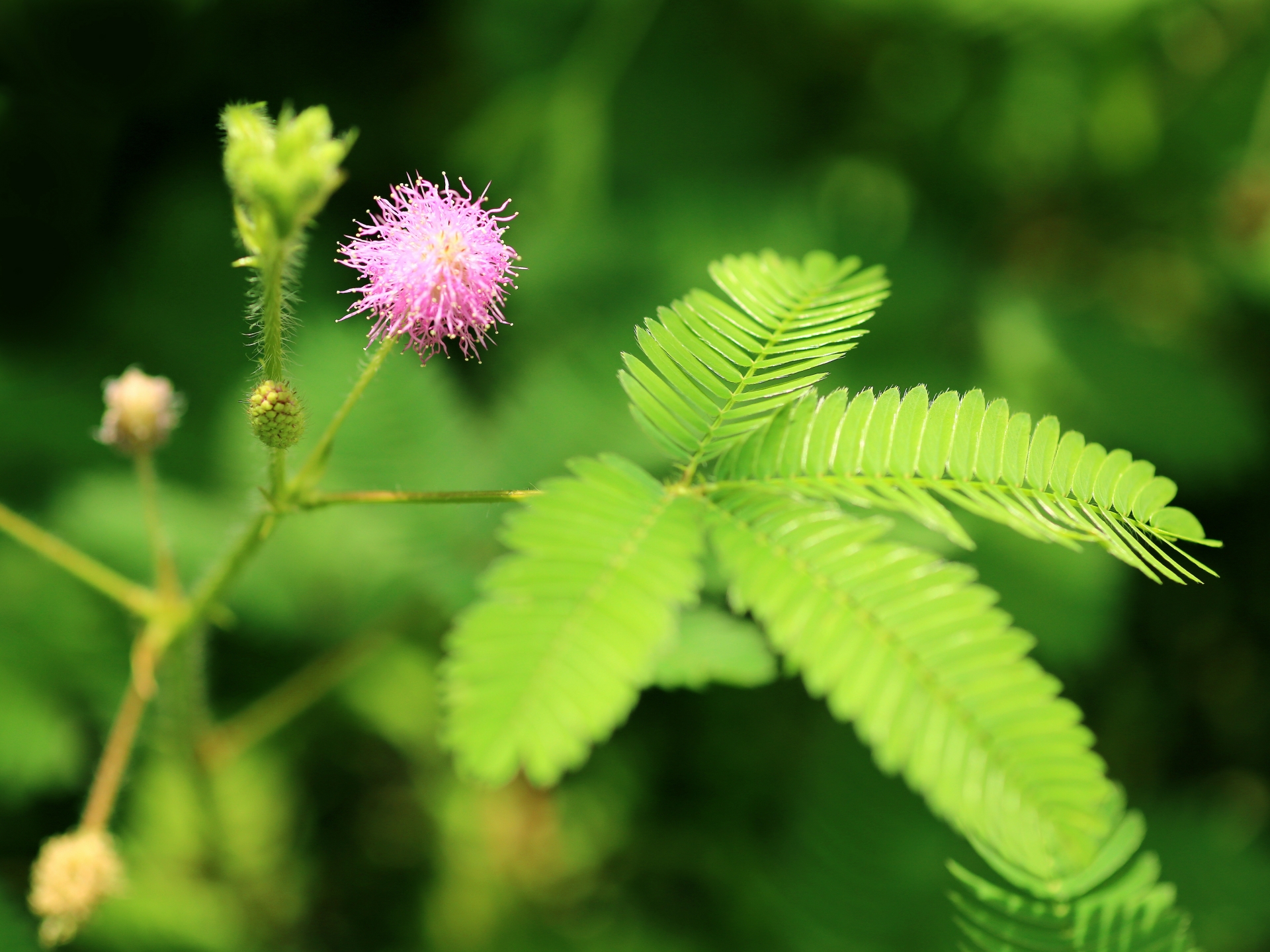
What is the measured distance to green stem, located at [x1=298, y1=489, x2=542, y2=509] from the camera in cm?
110

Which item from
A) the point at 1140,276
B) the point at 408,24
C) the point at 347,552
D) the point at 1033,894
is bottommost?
the point at 1033,894

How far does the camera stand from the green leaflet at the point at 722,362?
1.13 metres

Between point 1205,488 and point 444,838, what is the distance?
283cm

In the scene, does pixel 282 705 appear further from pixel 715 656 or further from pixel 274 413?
pixel 274 413

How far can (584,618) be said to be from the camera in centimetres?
90

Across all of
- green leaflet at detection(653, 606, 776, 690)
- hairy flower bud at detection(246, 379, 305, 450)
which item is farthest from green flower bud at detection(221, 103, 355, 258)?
green leaflet at detection(653, 606, 776, 690)

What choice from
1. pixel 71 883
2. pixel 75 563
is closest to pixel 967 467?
pixel 75 563

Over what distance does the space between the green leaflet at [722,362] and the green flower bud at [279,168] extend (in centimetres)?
38

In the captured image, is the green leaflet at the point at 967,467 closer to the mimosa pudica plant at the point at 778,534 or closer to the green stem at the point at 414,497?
the mimosa pudica plant at the point at 778,534

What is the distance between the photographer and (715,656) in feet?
4.89

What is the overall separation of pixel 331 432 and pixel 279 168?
0.31 meters

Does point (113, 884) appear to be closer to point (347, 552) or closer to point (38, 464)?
point (347, 552)

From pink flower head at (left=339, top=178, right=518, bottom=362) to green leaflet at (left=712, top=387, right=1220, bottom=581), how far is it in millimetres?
389

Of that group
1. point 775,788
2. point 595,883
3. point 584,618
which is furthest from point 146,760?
point 584,618
